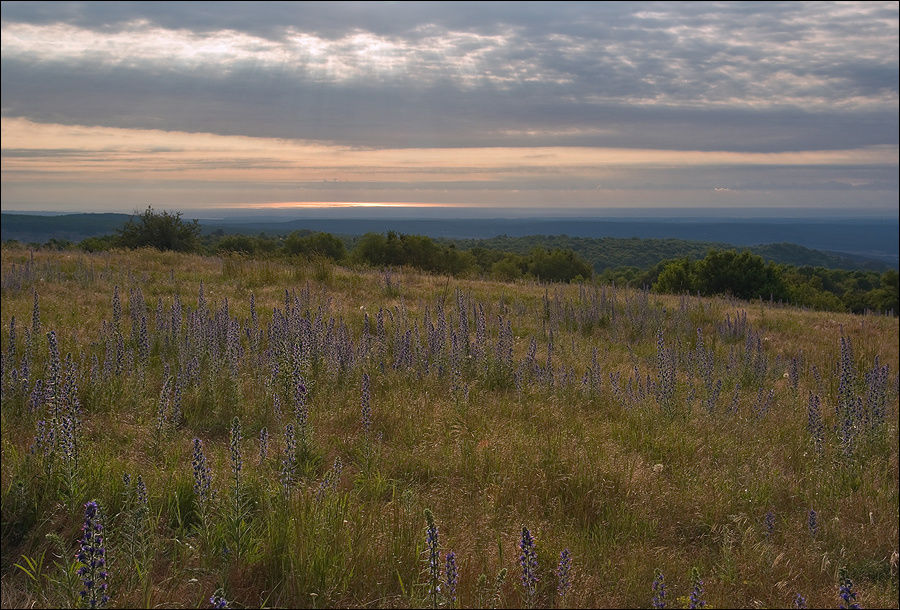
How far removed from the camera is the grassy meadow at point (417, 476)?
303 cm

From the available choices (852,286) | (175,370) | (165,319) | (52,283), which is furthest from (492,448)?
(852,286)

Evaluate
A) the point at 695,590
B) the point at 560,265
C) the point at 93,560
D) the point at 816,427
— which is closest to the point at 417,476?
the point at 695,590

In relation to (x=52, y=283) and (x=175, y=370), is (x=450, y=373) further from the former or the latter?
(x=52, y=283)

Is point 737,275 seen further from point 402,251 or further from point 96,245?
point 96,245

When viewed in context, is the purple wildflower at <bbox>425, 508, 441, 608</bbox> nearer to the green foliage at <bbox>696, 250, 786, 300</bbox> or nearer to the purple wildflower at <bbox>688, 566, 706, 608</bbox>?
the purple wildflower at <bbox>688, 566, 706, 608</bbox>

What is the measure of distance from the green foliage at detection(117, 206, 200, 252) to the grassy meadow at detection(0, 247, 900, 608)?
2868 cm

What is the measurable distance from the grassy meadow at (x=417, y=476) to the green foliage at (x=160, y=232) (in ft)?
94.1

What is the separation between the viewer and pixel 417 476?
175 inches

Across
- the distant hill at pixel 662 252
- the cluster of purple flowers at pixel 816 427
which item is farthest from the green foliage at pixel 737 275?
the cluster of purple flowers at pixel 816 427

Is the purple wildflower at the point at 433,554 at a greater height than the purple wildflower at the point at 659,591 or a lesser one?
greater

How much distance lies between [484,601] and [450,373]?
3776 mm

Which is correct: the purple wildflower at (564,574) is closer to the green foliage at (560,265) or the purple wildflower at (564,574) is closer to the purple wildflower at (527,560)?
the purple wildflower at (527,560)

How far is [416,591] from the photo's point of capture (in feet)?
9.73

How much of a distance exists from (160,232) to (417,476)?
35.8m
